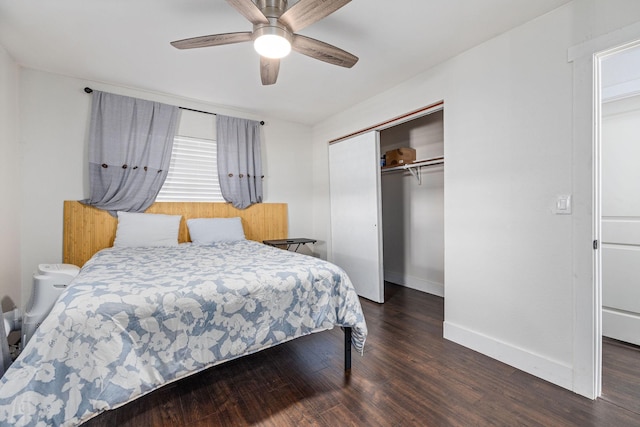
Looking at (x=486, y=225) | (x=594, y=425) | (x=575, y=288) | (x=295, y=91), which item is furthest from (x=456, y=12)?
(x=594, y=425)

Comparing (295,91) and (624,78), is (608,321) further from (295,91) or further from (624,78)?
(295,91)

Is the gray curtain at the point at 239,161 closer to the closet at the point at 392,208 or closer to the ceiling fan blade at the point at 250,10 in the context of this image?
the closet at the point at 392,208

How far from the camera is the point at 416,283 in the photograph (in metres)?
3.80

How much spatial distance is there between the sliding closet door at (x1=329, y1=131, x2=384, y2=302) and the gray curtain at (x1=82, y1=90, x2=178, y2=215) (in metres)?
2.11

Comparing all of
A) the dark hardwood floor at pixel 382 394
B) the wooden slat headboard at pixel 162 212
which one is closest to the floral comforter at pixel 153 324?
the dark hardwood floor at pixel 382 394

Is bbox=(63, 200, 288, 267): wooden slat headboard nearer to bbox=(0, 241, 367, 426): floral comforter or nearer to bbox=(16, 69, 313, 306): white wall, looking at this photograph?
bbox=(16, 69, 313, 306): white wall

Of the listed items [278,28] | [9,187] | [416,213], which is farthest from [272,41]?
[416,213]

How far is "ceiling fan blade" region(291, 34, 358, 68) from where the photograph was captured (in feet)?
5.89

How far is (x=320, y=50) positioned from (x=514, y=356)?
8.32 ft

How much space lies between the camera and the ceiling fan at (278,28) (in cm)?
151

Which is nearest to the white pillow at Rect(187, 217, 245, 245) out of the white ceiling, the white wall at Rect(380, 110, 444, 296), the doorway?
the white ceiling

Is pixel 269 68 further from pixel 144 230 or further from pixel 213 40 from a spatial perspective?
pixel 144 230

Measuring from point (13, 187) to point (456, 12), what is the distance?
3775 millimetres

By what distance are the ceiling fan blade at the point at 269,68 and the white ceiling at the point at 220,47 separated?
30 centimetres
